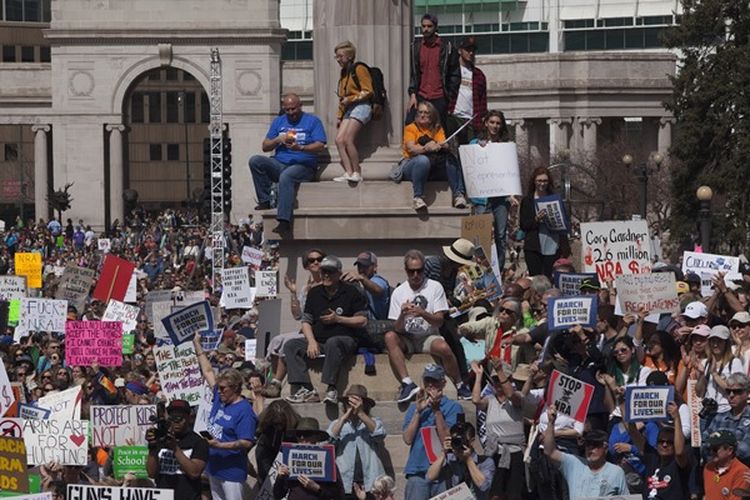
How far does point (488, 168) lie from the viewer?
23.2 metres

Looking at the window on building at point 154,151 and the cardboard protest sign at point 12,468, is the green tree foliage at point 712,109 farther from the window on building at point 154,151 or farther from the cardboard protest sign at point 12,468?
the window on building at point 154,151

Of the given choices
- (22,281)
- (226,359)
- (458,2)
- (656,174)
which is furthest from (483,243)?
(458,2)

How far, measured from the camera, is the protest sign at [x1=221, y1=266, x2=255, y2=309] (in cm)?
3045

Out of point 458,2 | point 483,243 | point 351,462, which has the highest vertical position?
point 458,2

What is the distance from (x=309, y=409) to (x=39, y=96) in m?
82.8

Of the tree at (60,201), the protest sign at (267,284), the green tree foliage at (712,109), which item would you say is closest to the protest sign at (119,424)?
the protest sign at (267,284)

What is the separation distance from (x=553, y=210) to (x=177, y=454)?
588cm

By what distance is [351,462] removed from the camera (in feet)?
59.7

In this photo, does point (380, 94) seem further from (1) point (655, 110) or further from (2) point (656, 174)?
(1) point (655, 110)

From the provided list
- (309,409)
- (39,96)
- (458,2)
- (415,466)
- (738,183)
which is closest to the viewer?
(415,466)

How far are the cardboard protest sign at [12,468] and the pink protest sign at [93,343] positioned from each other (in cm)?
791

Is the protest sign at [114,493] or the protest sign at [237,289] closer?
the protest sign at [114,493]

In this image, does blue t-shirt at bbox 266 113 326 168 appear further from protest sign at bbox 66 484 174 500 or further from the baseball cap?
protest sign at bbox 66 484 174 500

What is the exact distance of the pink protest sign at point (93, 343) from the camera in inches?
974
